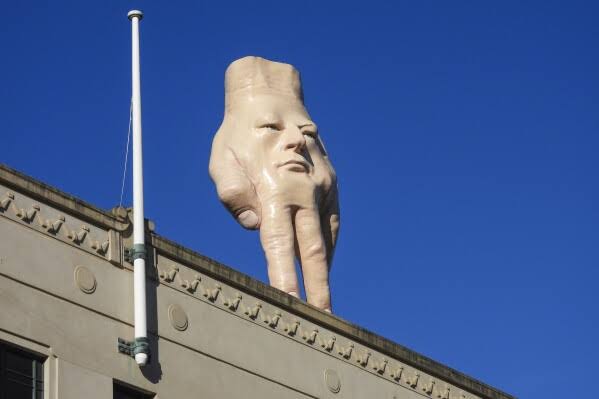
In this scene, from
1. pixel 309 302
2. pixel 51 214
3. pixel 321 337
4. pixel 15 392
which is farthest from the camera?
pixel 309 302

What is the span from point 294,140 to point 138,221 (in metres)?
6.27

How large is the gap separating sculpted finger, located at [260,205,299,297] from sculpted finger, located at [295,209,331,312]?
0.23m

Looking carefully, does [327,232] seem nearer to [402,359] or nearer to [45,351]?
[402,359]

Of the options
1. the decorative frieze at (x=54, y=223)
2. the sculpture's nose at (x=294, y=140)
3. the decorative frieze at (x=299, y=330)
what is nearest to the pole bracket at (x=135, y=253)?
the decorative frieze at (x=54, y=223)

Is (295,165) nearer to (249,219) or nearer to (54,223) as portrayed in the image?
(249,219)

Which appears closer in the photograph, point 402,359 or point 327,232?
point 402,359

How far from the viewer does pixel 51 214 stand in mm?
24297

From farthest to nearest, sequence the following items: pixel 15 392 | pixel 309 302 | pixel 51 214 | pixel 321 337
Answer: pixel 309 302 < pixel 321 337 < pixel 51 214 < pixel 15 392

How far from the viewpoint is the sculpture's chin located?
1202 inches

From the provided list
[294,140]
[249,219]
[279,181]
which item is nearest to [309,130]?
[294,140]

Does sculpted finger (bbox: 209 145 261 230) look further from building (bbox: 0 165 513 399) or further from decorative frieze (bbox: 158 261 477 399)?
decorative frieze (bbox: 158 261 477 399)

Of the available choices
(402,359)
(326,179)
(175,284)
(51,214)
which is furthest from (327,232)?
(51,214)

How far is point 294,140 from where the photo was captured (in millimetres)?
30984

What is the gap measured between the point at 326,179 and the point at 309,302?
2609 mm
